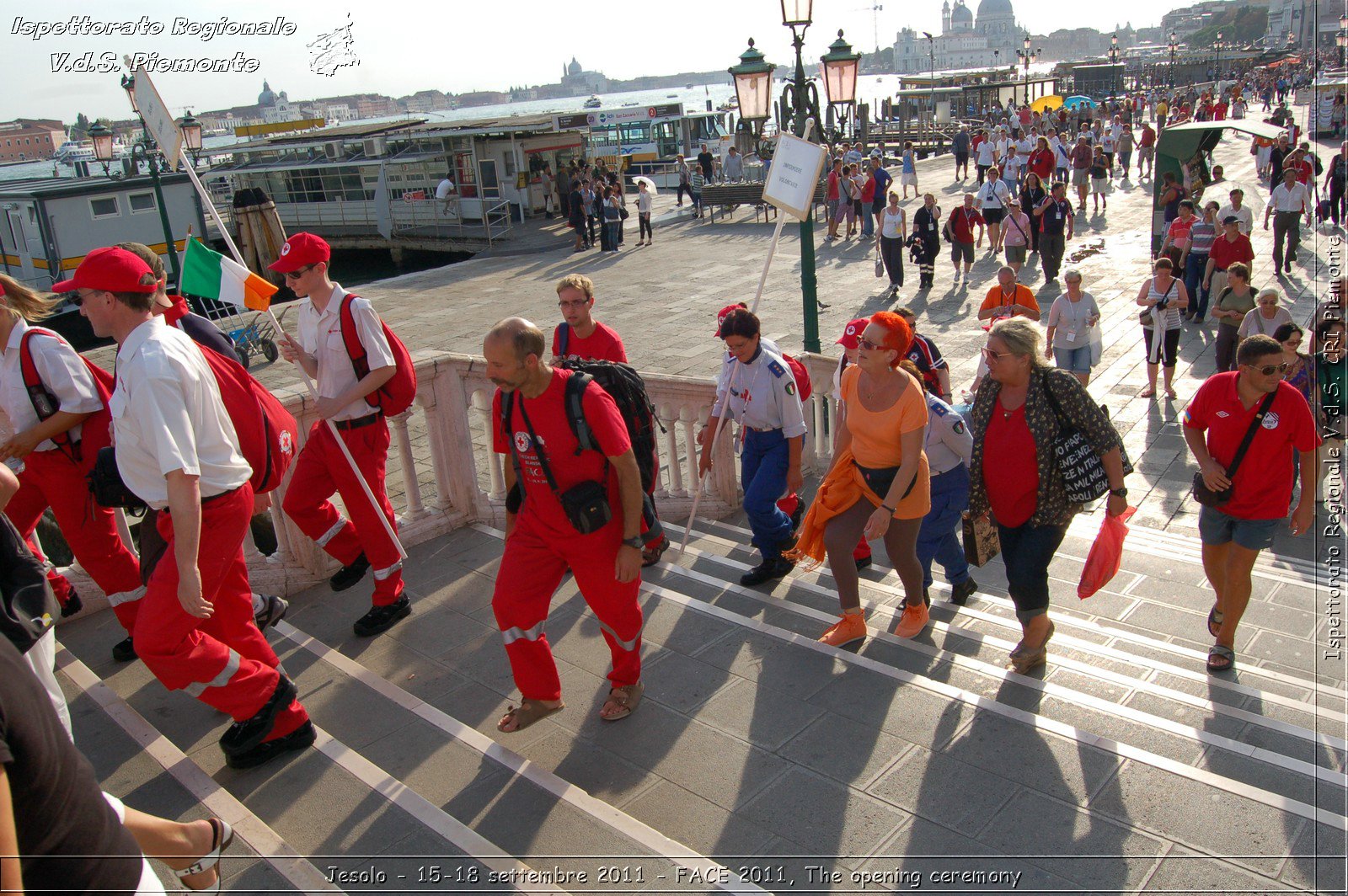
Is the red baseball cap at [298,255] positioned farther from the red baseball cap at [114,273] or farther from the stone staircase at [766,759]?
the stone staircase at [766,759]

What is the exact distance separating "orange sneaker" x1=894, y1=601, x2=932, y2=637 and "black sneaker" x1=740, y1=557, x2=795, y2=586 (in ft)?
2.91

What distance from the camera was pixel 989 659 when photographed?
4.66 meters

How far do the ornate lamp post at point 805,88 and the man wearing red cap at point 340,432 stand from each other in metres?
4.83

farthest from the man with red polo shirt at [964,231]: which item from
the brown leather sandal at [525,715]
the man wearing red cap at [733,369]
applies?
the brown leather sandal at [525,715]

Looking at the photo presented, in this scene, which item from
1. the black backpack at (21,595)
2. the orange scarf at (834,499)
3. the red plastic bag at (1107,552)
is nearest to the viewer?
the black backpack at (21,595)

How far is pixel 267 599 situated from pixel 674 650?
6.39ft

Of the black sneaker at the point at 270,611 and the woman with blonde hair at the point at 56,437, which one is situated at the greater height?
the woman with blonde hair at the point at 56,437

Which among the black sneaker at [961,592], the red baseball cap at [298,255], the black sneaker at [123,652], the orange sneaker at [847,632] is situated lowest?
the black sneaker at [961,592]

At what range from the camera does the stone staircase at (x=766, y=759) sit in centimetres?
301

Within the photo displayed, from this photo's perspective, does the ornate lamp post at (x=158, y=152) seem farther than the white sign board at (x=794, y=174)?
Yes

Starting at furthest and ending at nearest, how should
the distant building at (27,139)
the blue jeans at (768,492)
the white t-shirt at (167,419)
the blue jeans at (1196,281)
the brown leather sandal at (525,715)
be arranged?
the distant building at (27,139) < the blue jeans at (1196,281) < the blue jeans at (768,492) < the brown leather sandal at (525,715) < the white t-shirt at (167,419)

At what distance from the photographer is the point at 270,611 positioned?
465 centimetres

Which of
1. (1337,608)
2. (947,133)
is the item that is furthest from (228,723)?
(947,133)

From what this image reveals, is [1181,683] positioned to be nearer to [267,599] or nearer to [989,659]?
[989,659]
